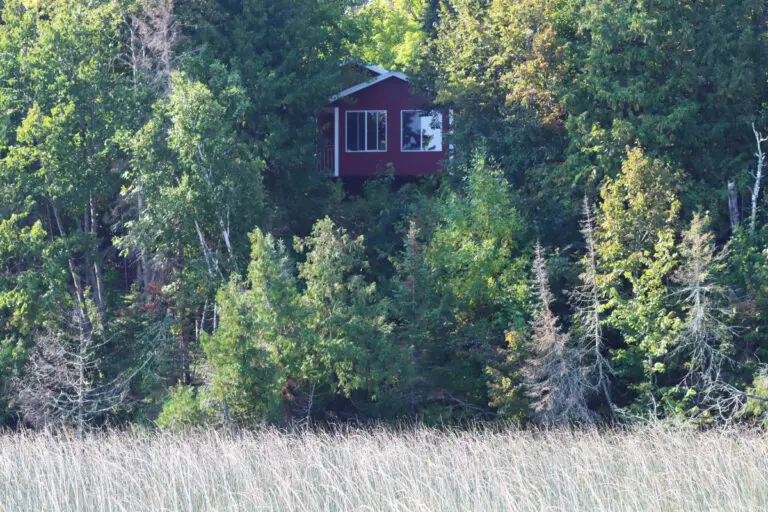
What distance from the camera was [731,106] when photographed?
25.8 meters

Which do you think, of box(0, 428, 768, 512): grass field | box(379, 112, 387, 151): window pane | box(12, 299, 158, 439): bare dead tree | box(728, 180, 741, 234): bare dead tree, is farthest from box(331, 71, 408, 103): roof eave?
box(0, 428, 768, 512): grass field

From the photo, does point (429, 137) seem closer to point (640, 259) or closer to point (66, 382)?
Result: point (640, 259)

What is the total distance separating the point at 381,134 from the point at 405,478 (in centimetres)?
2283

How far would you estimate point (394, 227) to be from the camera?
28.9 metres

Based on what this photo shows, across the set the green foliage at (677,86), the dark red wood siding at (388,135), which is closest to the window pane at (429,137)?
the dark red wood siding at (388,135)

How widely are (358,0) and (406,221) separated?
11.8 meters

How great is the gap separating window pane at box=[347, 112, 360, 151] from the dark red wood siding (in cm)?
15

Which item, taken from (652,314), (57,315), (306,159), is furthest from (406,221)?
(57,315)

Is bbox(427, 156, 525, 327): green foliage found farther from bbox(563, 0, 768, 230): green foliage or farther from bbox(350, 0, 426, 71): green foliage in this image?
bbox(350, 0, 426, 71): green foliage

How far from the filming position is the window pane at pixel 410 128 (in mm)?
33781

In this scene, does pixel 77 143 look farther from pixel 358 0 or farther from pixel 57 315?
pixel 358 0

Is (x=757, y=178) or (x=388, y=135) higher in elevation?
(x=388, y=135)

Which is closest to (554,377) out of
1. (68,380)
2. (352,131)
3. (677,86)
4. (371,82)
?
(677,86)

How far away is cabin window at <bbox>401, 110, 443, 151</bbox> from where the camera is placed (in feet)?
110
